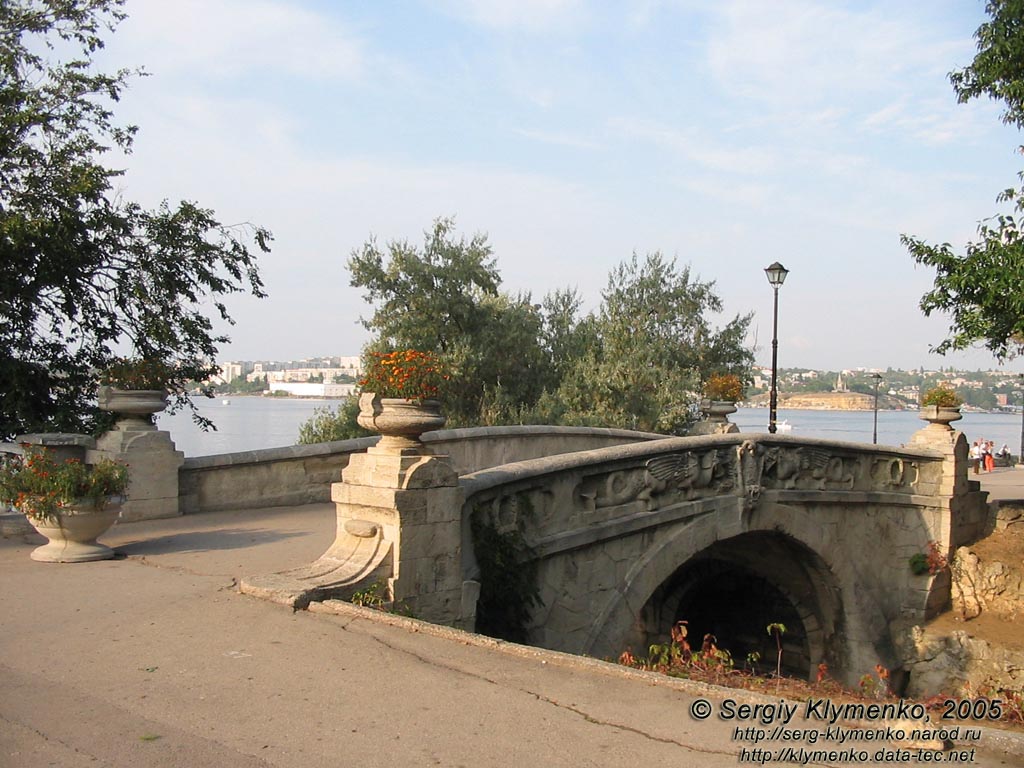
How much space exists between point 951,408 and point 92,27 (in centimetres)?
1606

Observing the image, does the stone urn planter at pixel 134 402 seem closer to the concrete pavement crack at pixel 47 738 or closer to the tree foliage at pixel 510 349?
the concrete pavement crack at pixel 47 738

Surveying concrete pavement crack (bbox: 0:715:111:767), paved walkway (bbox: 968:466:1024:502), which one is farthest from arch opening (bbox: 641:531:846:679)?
concrete pavement crack (bbox: 0:715:111:767)

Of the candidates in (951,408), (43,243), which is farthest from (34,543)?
(951,408)

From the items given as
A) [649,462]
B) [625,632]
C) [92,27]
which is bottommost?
[625,632]

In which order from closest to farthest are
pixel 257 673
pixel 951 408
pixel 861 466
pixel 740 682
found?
1. pixel 257 673
2. pixel 740 682
3. pixel 861 466
4. pixel 951 408

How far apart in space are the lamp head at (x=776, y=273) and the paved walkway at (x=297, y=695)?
51.8 ft

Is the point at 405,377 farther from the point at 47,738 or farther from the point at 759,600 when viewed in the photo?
the point at 759,600

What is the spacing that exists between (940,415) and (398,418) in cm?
1232

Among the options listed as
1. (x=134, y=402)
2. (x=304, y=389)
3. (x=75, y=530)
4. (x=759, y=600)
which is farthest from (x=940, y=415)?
(x=304, y=389)

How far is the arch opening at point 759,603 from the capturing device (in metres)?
14.2

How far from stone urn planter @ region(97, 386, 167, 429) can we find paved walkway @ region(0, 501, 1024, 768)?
3146mm

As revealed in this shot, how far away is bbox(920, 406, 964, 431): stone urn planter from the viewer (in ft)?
52.2

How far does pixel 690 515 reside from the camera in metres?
11.0

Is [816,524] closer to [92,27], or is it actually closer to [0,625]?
[0,625]
